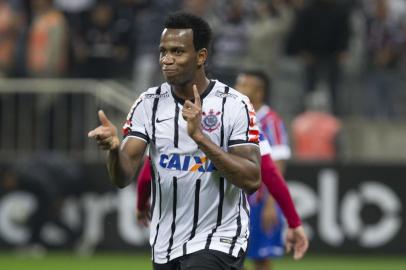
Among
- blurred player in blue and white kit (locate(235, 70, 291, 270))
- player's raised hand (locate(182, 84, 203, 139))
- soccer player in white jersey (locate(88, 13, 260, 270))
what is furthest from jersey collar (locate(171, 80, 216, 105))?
blurred player in blue and white kit (locate(235, 70, 291, 270))

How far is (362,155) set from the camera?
57.6ft

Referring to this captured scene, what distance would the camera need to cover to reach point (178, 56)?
6.76 metres

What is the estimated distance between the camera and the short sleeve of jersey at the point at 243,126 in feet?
22.6

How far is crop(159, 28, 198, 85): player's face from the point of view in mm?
6730

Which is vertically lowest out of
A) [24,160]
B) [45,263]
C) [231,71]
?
[45,263]

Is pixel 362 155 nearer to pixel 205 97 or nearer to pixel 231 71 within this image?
pixel 231 71

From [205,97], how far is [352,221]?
32.2 ft

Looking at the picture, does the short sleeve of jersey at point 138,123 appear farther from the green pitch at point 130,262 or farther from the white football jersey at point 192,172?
the green pitch at point 130,262

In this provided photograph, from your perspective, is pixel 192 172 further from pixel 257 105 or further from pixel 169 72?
pixel 257 105

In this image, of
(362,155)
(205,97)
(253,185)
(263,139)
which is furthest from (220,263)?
(362,155)

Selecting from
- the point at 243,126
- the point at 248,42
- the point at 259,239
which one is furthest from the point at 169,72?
the point at 248,42

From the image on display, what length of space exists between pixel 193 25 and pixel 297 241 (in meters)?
2.14

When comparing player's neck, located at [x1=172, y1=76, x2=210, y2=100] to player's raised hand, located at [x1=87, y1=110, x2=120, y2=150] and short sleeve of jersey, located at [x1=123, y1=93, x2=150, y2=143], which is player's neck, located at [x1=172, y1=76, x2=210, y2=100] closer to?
short sleeve of jersey, located at [x1=123, y1=93, x2=150, y2=143]

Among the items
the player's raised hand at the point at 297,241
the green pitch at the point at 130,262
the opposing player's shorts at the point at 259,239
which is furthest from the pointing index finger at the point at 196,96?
the green pitch at the point at 130,262
